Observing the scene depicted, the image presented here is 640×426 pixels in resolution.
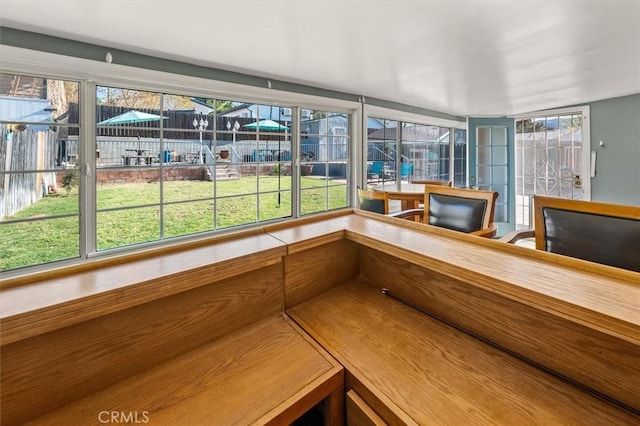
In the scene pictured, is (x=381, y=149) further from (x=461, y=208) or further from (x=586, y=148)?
(x=586, y=148)

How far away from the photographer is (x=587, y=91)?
3.58 metres

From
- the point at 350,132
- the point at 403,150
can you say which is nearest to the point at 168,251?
the point at 350,132

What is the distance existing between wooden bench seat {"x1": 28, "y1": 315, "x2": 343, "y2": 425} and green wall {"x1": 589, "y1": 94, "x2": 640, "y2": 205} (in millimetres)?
5049

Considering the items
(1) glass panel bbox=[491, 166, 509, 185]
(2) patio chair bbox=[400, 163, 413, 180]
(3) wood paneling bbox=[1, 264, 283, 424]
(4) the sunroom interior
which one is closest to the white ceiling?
(4) the sunroom interior

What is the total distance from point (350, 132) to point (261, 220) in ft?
5.24

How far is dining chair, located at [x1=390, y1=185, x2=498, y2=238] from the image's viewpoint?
7.00 ft

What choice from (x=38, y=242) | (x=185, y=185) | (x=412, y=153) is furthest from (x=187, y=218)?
(x=412, y=153)

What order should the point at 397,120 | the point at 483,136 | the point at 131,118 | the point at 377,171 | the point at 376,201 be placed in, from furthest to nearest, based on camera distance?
the point at 483,136 < the point at 397,120 < the point at 377,171 < the point at 376,201 < the point at 131,118

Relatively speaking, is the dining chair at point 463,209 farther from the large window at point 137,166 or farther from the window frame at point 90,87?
the window frame at point 90,87

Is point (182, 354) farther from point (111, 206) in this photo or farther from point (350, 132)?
point (350, 132)

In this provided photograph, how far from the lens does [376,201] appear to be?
3.00m

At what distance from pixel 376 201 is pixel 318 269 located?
1.97 meters

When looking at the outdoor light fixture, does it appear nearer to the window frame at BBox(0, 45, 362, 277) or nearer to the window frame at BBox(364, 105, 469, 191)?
the window frame at BBox(0, 45, 362, 277)

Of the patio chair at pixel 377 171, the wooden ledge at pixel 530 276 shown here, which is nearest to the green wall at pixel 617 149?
the patio chair at pixel 377 171
